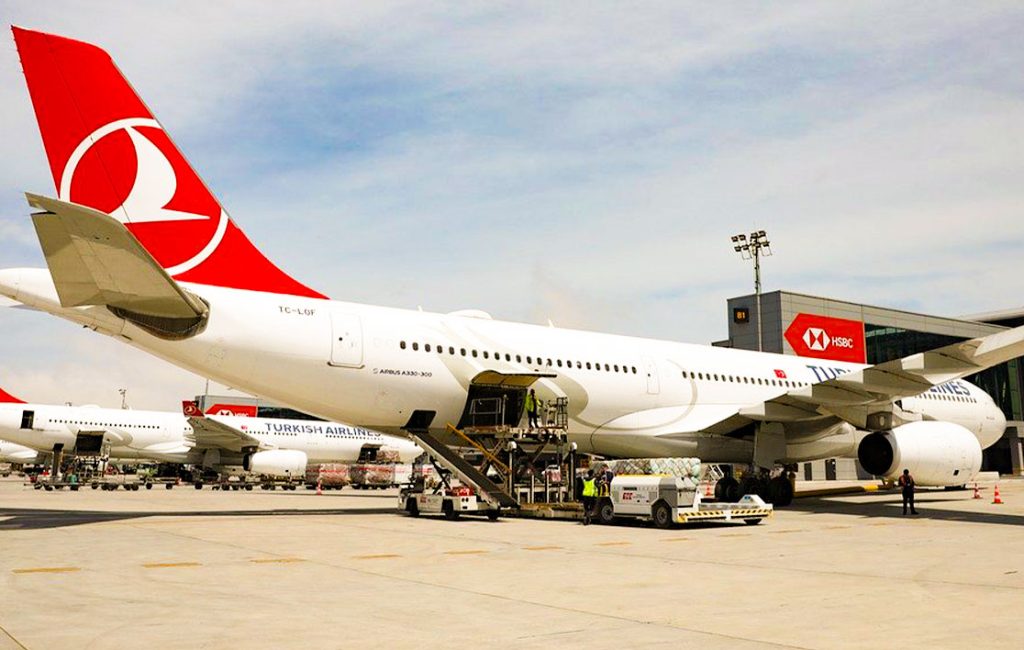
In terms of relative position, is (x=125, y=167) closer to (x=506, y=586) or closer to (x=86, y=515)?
(x=86, y=515)

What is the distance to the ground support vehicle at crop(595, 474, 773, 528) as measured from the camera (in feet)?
50.0

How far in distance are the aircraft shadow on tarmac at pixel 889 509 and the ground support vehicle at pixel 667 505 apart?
421 cm

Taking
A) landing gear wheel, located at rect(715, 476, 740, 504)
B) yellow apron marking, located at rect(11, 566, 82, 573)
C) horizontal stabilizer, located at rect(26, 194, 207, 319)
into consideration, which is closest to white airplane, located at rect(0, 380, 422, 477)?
landing gear wheel, located at rect(715, 476, 740, 504)

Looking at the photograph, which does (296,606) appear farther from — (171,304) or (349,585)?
(171,304)

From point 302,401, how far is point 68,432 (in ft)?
110

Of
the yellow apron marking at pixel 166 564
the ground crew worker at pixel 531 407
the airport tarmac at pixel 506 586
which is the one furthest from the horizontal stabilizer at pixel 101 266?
the ground crew worker at pixel 531 407

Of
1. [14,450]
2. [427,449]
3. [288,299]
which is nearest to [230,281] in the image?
[288,299]

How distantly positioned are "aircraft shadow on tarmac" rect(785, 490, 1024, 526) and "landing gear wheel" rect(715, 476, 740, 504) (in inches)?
51.1

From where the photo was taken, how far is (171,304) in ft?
47.6

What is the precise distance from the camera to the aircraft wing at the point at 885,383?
17047 millimetres

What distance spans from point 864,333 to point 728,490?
3050 cm

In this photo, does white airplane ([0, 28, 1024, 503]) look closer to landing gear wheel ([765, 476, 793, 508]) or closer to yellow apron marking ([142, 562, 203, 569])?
landing gear wheel ([765, 476, 793, 508])

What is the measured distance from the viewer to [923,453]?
1983 cm

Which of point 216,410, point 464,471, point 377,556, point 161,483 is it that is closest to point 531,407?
point 464,471
